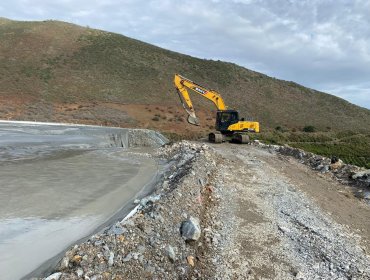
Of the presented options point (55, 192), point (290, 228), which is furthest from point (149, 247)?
point (55, 192)

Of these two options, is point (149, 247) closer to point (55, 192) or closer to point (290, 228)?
point (290, 228)

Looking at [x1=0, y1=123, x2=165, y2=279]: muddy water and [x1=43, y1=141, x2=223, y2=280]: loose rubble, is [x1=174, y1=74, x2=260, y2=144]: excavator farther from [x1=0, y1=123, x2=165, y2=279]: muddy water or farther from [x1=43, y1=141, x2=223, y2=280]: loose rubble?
[x1=43, y1=141, x2=223, y2=280]: loose rubble

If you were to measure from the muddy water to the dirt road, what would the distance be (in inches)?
131

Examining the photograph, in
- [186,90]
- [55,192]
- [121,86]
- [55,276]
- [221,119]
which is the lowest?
[55,192]

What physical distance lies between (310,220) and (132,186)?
6.21 metres

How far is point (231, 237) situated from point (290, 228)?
1.90 meters

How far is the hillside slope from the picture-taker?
177 feet

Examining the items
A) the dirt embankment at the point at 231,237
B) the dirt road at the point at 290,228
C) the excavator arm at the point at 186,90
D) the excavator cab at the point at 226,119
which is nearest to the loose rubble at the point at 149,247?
the dirt embankment at the point at 231,237

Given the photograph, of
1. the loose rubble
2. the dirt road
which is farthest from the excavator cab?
the loose rubble

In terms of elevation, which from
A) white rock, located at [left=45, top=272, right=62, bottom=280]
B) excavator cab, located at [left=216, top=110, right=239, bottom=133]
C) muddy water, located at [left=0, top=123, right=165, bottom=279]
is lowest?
muddy water, located at [left=0, top=123, right=165, bottom=279]

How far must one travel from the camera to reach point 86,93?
6072cm

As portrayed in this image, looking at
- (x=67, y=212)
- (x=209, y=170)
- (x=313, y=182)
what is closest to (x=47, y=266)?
(x=67, y=212)

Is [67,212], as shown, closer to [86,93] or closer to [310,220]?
[310,220]

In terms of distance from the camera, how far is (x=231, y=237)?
9.45 metres
